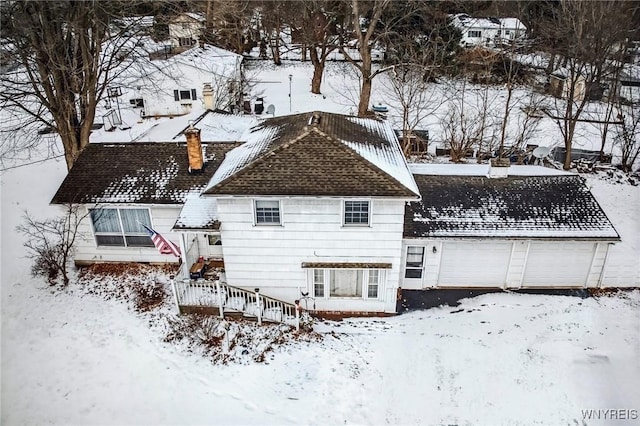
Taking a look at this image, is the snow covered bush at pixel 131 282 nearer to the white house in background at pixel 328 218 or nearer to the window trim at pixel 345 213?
the white house in background at pixel 328 218

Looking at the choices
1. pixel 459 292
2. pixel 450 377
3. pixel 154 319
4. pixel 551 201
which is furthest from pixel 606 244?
pixel 154 319

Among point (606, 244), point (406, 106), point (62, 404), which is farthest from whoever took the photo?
point (406, 106)

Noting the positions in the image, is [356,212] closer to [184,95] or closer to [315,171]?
[315,171]

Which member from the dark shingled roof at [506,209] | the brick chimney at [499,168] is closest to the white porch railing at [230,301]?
the dark shingled roof at [506,209]

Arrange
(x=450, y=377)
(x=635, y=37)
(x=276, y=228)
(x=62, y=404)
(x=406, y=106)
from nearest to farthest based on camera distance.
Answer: (x=62, y=404), (x=450, y=377), (x=276, y=228), (x=406, y=106), (x=635, y=37)

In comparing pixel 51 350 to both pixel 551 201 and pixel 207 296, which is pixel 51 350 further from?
pixel 551 201

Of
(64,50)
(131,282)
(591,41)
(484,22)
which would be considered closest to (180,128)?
(64,50)
